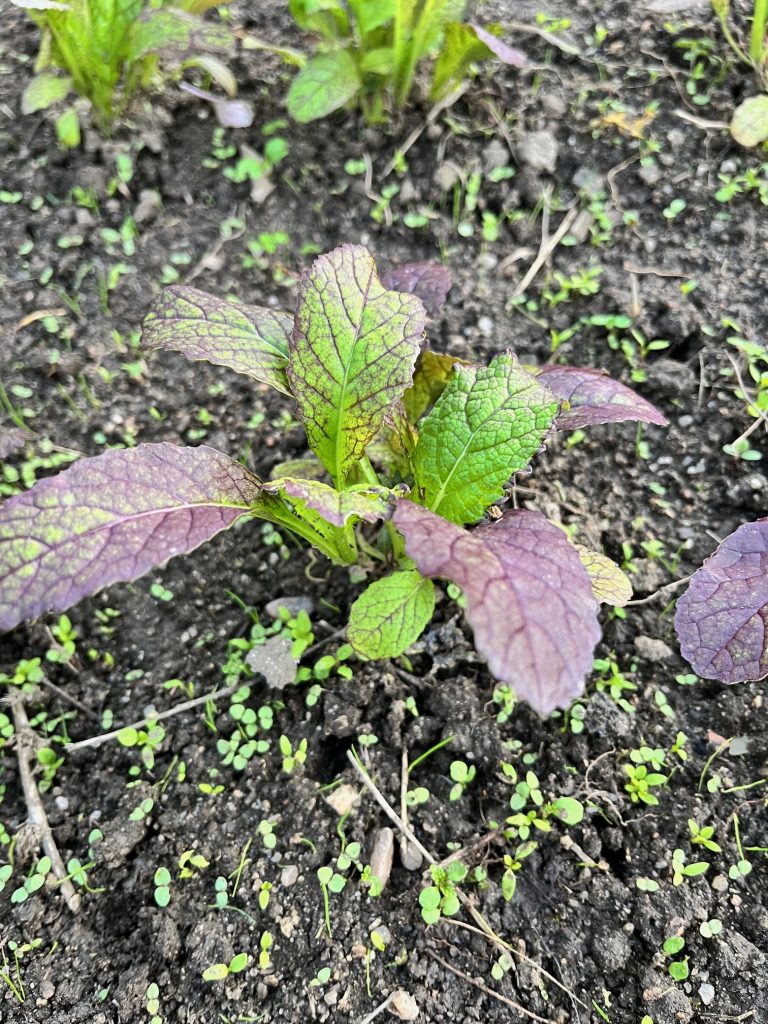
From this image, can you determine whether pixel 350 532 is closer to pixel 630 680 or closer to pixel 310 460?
pixel 310 460

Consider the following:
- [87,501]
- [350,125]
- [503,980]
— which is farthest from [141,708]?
[350,125]

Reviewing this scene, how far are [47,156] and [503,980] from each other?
2.72 meters

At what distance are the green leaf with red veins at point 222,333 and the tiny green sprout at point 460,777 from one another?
35.7 inches

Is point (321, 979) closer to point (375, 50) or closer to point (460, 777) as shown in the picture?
point (460, 777)

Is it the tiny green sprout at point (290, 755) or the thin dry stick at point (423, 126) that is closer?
the tiny green sprout at point (290, 755)

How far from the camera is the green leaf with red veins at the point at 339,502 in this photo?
126 cm

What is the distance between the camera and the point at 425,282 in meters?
1.81

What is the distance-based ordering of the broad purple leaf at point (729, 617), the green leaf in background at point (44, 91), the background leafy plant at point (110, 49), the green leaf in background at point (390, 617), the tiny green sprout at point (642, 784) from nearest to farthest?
the broad purple leaf at point (729, 617) < the green leaf in background at point (390, 617) < the tiny green sprout at point (642, 784) < the background leafy plant at point (110, 49) < the green leaf in background at point (44, 91)

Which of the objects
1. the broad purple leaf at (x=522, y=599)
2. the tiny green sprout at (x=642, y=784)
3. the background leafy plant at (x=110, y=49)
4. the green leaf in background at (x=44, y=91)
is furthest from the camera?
the green leaf in background at (x=44, y=91)

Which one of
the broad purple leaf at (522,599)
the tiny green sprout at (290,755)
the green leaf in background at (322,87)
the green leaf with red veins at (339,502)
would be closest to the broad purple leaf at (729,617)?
the broad purple leaf at (522,599)

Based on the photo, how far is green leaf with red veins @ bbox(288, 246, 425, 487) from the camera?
1.49 m

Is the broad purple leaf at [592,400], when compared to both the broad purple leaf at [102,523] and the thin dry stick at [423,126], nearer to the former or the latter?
the broad purple leaf at [102,523]

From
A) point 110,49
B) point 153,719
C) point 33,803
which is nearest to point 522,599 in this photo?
point 153,719

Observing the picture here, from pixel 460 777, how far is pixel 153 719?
0.71 metres
